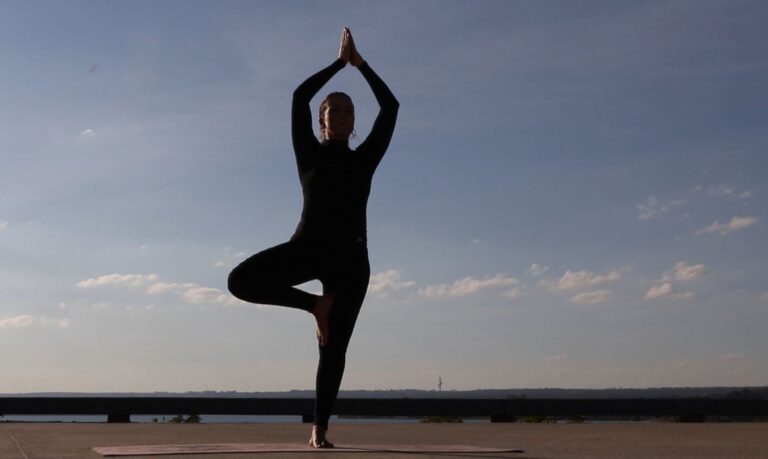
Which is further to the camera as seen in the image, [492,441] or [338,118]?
[492,441]

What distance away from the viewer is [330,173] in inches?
251

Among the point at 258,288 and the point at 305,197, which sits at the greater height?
the point at 305,197

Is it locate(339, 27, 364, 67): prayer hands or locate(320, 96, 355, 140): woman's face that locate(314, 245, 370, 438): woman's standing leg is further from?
locate(339, 27, 364, 67): prayer hands

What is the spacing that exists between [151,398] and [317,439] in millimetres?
9666

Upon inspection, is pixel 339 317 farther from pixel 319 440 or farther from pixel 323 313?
pixel 319 440

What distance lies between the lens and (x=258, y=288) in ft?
19.7

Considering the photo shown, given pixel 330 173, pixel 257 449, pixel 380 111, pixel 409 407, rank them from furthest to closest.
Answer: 1. pixel 409 407
2. pixel 380 111
3. pixel 330 173
4. pixel 257 449

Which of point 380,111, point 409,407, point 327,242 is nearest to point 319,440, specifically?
point 327,242

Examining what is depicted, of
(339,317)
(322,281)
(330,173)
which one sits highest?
(330,173)

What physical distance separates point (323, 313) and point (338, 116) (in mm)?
1208

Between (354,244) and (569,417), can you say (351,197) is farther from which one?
(569,417)

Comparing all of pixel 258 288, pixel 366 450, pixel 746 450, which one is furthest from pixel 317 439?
pixel 746 450

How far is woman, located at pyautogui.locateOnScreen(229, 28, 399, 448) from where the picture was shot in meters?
6.08

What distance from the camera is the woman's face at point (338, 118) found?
6.55m
